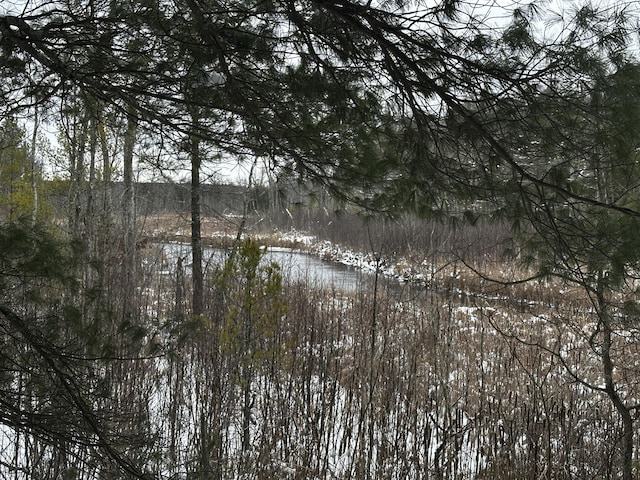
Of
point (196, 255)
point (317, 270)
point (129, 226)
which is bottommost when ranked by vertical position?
point (317, 270)

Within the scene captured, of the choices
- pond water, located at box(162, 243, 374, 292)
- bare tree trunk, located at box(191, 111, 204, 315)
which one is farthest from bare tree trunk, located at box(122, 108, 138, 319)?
pond water, located at box(162, 243, 374, 292)

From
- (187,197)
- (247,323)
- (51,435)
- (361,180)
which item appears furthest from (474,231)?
(51,435)

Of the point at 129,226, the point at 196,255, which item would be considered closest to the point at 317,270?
the point at 129,226

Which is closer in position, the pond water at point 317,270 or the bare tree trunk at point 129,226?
the bare tree trunk at point 129,226

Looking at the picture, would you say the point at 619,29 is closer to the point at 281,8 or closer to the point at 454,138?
the point at 454,138

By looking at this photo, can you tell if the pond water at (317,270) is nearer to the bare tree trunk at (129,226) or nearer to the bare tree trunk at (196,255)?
the bare tree trunk at (129,226)

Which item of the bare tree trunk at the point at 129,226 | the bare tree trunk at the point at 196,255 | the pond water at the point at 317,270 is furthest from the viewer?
the pond water at the point at 317,270

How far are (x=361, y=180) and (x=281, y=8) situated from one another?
37.5 inches

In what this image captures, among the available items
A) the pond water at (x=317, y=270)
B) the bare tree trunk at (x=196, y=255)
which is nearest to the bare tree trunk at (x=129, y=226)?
the bare tree trunk at (x=196, y=255)

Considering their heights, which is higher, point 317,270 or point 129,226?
point 129,226

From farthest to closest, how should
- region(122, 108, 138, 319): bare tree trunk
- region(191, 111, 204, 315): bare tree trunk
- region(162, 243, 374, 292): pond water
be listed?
region(162, 243, 374, 292): pond water → region(191, 111, 204, 315): bare tree trunk → region(122, 108, 138, 319): bare tree trunk

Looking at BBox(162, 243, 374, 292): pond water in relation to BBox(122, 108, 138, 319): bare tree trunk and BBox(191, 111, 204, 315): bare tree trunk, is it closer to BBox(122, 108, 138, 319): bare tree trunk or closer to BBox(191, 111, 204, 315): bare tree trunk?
BBox(122, 108, 138, 319): bare tree trunk

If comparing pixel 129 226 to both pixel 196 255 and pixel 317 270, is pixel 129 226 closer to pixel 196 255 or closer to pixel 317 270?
pixel 196 255

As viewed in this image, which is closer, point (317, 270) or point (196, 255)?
point (196, 255)
